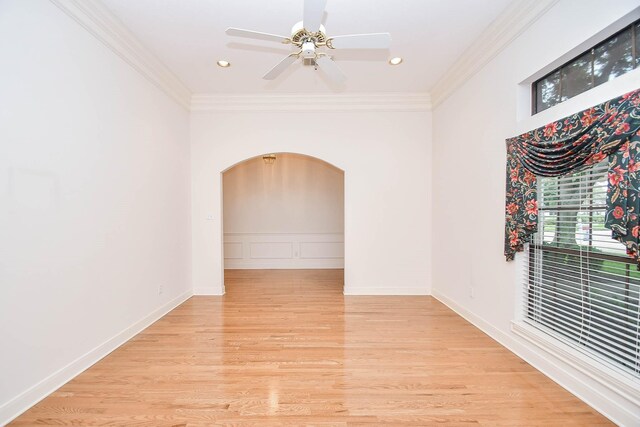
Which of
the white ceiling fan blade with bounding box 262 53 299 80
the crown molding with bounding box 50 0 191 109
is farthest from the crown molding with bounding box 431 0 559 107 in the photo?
the crown molding with bounding box 50 0 191 109

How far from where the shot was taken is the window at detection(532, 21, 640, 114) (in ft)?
6.01

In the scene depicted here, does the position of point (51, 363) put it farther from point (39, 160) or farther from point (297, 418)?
point (297, 418)

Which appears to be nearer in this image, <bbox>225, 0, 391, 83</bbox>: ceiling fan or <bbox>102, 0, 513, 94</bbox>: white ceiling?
<bbox>225, 0, 391, 83</bbox>: ceiling fan

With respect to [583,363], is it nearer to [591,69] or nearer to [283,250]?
[591,69]

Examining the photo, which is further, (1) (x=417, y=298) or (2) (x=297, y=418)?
(1) (x=417, y=298)

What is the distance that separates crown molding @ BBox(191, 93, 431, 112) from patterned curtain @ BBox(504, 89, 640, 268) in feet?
7.04

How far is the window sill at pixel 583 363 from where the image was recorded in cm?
175

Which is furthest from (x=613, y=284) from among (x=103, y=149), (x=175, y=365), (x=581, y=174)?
(x=103, y=149)

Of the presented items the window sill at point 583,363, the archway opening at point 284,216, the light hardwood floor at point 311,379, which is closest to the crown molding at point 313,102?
the archway opening at point 284,216

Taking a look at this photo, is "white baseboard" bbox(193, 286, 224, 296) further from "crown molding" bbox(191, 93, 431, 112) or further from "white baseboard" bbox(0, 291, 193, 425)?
"crown molding" bbox(191, 93, 431, 112)

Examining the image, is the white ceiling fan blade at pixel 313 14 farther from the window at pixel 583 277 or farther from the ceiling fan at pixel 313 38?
the window at pixel 583 277

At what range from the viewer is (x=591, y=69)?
2074mm

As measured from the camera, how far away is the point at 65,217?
226 cm

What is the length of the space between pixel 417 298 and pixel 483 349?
1.61 meters
